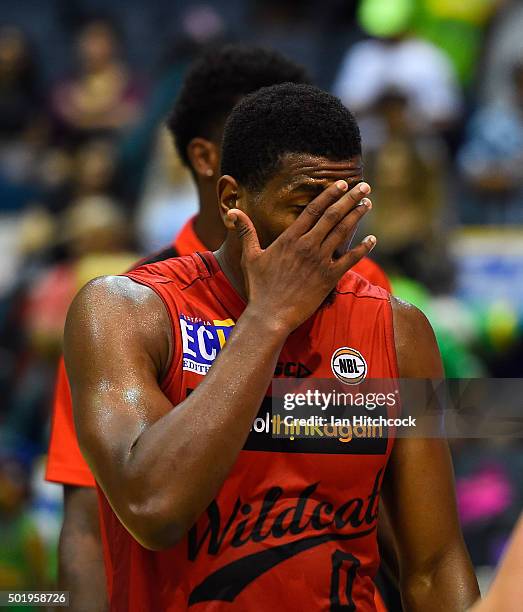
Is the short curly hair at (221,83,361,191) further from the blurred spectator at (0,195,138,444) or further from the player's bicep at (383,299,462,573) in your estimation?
the blurred spectator at (0,195,138,444)

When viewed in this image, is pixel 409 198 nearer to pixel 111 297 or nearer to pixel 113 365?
pixel 111 297

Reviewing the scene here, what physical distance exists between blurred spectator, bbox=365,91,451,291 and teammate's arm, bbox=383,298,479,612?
4.43 meters

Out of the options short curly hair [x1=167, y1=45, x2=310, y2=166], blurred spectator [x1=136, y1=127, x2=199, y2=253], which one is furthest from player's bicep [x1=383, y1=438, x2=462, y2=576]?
blurred spectator [x1=136, y1=127, x2=199, y2=253]

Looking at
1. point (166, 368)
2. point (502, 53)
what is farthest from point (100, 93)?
point (166, 368)

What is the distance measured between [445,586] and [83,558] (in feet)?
3.70

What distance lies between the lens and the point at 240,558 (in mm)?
2566

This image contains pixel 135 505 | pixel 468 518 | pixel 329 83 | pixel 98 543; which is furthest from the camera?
pixel 329 83

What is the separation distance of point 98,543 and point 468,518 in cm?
288

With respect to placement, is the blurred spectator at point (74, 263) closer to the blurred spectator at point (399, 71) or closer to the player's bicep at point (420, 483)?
the blurred spectator at point (399, 71)

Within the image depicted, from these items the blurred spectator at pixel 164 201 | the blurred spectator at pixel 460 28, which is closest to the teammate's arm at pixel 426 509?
the blurred spectator at pixel 164 201

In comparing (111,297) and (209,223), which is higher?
(209,223)

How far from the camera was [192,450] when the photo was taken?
236 cm

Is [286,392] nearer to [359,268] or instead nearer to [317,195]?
[317,195]

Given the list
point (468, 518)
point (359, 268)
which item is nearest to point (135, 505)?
point (359, 268)
